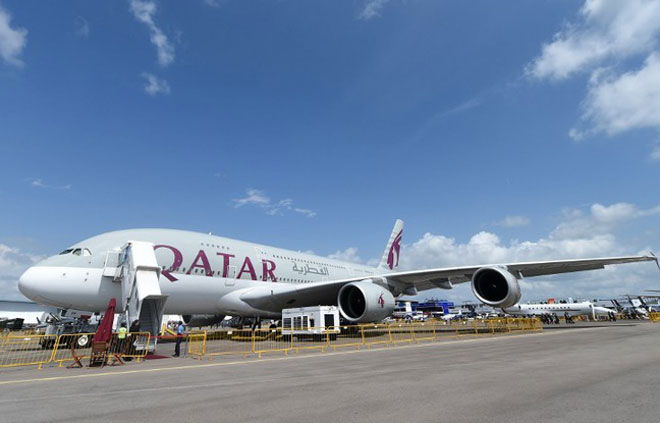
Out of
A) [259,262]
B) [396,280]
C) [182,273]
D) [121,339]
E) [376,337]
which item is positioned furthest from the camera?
[396,280]

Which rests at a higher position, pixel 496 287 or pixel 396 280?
pixel 396 280

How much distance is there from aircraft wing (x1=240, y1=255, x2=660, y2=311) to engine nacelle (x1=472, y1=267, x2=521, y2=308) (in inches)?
20.2

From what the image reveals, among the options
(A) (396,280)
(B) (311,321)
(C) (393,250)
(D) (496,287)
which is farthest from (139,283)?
(C) (393,250)

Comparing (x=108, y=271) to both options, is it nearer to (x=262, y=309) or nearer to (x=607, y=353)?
(x=262, y=309)

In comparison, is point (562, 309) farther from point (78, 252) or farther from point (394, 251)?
point (78, 252)

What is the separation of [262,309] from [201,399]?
13.6 m

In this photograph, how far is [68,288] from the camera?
1311 centimetres

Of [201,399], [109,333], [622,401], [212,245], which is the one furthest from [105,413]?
[212,245]

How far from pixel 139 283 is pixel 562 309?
5377 cm

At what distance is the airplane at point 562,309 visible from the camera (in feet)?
157

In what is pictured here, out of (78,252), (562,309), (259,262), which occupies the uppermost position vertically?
(259,262)

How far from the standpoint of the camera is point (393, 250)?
34656 mm

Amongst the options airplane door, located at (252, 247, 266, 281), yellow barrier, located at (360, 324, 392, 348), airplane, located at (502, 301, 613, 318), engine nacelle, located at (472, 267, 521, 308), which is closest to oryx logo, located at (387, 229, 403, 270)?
yellow barrier, located at (360, 324, 392, 348)

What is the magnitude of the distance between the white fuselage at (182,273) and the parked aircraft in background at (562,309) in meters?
40.1
